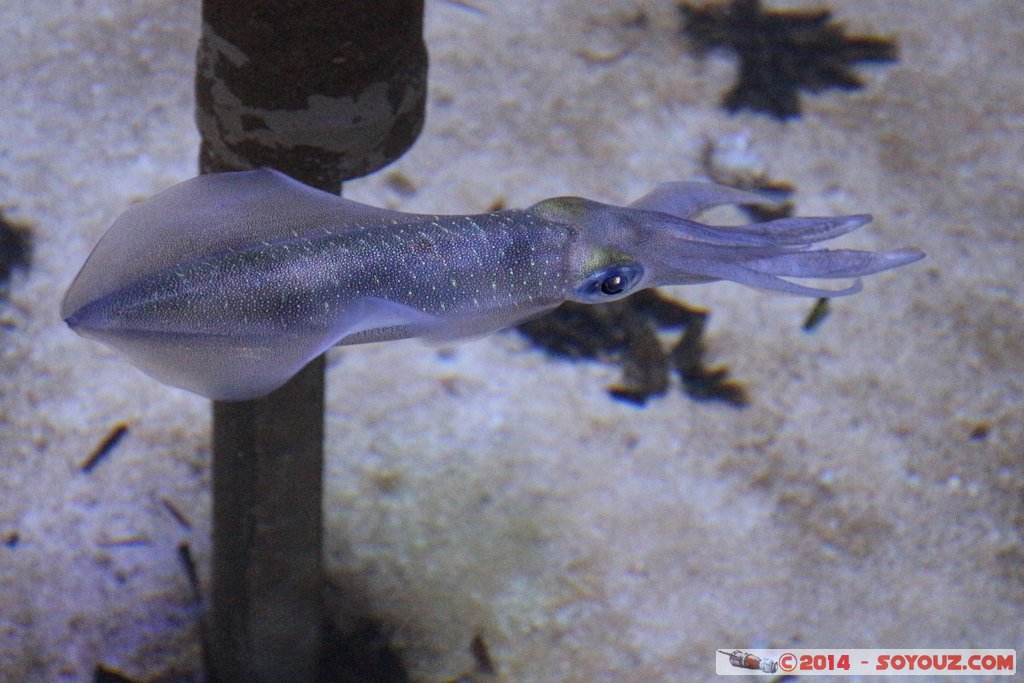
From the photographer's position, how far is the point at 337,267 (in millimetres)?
1003

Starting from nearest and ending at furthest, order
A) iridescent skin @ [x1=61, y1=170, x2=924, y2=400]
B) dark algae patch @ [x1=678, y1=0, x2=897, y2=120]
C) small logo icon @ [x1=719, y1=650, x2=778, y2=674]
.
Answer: iridescent skin @ [x1=61, y1=170, x2=924, y2=400] → small logo icon @ [x1=719, y1=650, x2=778, y2=674] → dark algae patch @ [x1=678, y1=0, x2=897, y2=120]

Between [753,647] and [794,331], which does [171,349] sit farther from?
[794,331]

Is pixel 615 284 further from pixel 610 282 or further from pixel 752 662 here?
pixel 752 662

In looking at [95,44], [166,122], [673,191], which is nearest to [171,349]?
[673,191]

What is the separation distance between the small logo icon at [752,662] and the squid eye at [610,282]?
158 centimetres

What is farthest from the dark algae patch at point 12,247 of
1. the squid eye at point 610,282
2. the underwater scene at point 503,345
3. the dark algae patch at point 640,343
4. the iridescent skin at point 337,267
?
the squid eye at point 610,282

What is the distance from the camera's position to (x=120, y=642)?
2188 mm

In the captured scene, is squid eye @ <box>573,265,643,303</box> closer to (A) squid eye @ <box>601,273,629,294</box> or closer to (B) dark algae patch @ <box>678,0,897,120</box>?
(A) squid eye @ <box>601,273,629,294</box>

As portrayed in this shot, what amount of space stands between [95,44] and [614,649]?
3.14m

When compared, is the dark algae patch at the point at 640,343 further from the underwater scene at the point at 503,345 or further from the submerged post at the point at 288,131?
the submerged post at the point at 288,131

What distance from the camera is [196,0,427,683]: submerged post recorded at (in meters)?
1.23

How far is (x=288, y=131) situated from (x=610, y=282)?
22.9 inches

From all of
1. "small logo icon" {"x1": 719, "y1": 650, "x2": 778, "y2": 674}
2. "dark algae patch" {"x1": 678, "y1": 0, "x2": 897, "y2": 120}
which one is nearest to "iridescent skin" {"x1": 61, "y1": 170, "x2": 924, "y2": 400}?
"small logo icon" {"x1": 719, "y1": 650, "x2": 778, "y2": 674}

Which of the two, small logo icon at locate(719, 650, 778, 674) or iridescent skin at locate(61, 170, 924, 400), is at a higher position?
iridescent skin at locate(61, 170, 924, 400)
